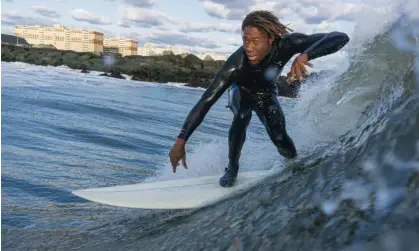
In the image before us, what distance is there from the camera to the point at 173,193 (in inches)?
170

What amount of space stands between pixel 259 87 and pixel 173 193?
1.36 metres

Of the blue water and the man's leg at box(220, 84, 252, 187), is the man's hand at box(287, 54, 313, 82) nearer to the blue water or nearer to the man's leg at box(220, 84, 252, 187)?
the man's leg at box(220, 84, 252, 187)

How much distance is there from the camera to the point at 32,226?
167 inches

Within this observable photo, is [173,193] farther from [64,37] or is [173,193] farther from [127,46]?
[64,37]

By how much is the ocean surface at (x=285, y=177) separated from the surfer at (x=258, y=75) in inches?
19.8

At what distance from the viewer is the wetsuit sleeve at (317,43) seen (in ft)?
12.9

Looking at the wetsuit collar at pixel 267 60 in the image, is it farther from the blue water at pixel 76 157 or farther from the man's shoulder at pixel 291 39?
the blue water at pixel 76 157

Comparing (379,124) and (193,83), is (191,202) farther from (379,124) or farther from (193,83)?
(193,83)

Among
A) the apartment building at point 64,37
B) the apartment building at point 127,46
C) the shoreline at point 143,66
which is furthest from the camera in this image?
the apartment building at point 127,46

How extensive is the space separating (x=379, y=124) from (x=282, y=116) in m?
1.89

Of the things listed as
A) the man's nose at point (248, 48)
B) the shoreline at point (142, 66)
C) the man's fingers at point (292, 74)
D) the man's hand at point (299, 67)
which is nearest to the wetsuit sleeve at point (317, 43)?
the man's hand at point (299, 67)

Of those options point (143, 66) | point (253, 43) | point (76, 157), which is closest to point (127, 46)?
point (143, 66)

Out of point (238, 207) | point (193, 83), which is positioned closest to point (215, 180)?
point (238, 207)

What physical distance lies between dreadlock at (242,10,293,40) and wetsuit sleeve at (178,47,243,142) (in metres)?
0.28
